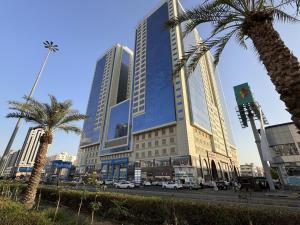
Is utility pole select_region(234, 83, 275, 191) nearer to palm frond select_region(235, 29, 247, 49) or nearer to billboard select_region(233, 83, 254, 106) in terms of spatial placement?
billboard select_region(233, 83, 254, 106)

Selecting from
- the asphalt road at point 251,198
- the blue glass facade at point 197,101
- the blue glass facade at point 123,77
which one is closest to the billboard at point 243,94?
the blue glass facade at point 197,101

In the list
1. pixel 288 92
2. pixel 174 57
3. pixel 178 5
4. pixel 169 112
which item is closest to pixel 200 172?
pixel 169 112

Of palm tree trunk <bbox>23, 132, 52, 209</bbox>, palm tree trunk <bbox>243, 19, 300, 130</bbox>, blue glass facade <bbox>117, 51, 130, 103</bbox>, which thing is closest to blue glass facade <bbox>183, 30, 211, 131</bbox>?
palm tree trunk <bbox>23, 132, 52, 209</bbox>

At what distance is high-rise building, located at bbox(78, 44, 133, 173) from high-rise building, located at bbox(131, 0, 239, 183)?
12.1 meters

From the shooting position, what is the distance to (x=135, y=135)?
72.0m

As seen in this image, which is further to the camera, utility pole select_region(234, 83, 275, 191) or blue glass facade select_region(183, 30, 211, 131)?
blue glass facade select_region(183, 30, 211, 131)

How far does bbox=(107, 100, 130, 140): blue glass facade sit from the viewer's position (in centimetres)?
8095

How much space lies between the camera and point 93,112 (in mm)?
104375

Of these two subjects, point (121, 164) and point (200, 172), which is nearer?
point (200, 172)

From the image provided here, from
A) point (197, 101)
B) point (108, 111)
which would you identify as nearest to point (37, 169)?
point (197, 101)

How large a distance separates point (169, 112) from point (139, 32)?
51.4 meters

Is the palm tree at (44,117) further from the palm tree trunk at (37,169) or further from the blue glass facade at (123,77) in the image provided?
the blue glass facade at (123,77)

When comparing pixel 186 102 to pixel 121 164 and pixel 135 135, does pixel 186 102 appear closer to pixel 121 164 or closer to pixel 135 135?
pixel 135 135

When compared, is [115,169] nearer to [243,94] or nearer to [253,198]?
[243,94]
